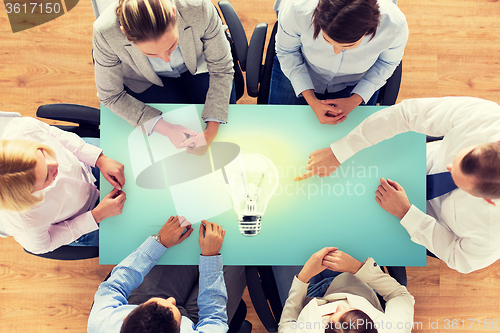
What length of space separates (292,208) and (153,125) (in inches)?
27.1

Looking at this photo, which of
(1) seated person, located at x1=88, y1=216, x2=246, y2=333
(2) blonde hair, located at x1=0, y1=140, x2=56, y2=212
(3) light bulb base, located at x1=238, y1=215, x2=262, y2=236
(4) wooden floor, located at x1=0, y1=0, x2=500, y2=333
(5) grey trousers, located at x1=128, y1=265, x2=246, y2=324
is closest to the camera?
(2) blonde hair, located at x1=0, y1=140, x2=56, y2=212

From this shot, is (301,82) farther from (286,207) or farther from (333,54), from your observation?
(286,207)

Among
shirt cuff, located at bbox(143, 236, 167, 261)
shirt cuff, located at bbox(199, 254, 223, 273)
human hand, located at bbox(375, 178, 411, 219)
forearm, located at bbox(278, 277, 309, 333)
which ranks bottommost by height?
forearm, located at bbox(278, 277, 309, 333)

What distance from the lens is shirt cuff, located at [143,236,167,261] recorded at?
3.93ft

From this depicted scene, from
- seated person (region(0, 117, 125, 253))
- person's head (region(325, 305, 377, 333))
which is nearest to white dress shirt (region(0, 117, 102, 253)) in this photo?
seated person (region(0, 117, 125, 253))

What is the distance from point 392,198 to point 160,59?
114 centimetres

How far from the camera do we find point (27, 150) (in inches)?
40.6

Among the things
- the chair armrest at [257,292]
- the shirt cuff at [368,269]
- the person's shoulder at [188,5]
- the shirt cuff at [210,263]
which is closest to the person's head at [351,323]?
the shirt cuff at [368,269]

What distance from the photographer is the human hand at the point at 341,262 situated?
1213 mm

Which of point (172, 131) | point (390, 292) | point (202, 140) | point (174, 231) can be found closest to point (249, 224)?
point (174, 231)

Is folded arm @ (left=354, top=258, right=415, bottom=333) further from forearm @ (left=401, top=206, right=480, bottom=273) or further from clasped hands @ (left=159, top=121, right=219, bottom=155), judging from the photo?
clasped hands @ (left=159, top=121, right=219, bottom=155)

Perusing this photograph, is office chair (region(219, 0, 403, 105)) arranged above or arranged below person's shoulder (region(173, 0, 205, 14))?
below

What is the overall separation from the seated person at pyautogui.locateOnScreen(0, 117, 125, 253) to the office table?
6 centimetres

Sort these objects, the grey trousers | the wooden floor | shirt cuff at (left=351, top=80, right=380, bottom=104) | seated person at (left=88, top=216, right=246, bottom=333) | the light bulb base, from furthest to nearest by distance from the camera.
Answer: the wooden floor < the grey trousers < shirt cuff at (left=351, top=80, right=380, bottom=104) < the light bulb base < seated person at (left=88, top=216, right=246, bottom=333)
